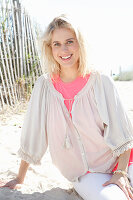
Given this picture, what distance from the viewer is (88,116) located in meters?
1.85

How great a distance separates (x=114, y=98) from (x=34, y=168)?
120 cm

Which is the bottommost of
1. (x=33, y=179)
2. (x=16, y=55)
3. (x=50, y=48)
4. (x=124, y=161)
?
(x=33, y=179)

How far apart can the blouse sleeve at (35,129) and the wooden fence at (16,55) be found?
3.00 m

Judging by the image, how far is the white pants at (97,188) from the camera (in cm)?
159

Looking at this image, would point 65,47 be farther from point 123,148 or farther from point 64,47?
point 123,148

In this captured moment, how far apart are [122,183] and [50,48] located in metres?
1.16

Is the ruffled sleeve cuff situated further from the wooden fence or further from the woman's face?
the wooden fence

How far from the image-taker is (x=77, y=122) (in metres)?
1.85

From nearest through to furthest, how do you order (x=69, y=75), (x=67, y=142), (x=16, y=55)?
(x=67, y=142) → (x=69, y=75) → (x=16, y=55)

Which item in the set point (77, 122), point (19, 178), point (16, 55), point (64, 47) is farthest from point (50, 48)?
point (16, 55)

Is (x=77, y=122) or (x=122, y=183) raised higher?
(x=77, y=122)

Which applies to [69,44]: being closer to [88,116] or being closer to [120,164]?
[88,116]

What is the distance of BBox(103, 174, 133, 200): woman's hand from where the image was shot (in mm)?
1647

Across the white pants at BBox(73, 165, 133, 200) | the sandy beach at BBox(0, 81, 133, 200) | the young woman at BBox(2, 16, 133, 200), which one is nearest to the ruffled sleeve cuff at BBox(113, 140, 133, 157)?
the young woman at BBox(2, 16, 133, 200)
